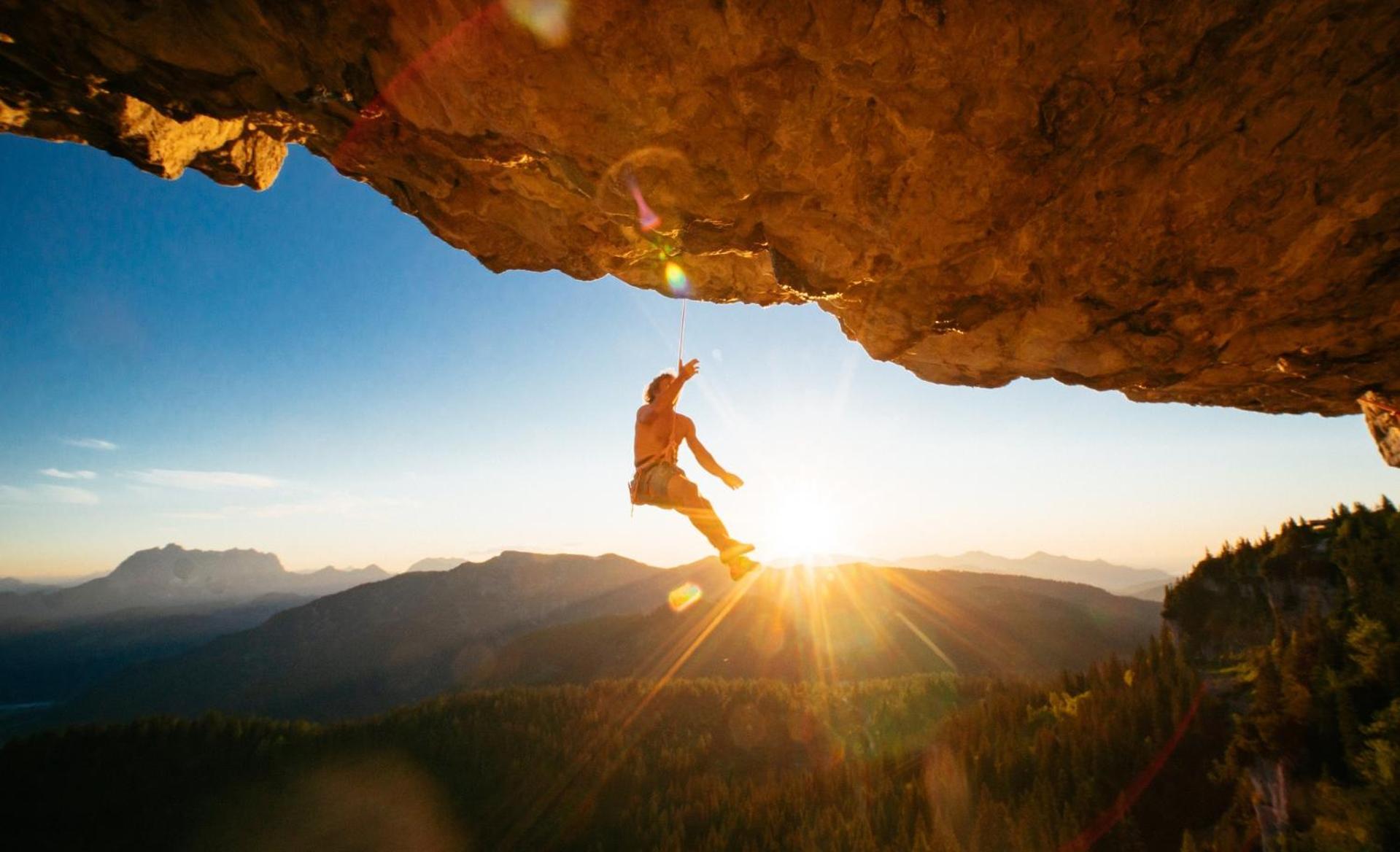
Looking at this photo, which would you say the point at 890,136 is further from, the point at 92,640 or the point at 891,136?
the point at 92,640

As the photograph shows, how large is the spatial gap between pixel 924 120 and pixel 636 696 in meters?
15.2

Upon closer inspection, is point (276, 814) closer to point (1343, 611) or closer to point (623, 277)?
point (623, 277)

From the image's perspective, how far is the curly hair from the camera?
238 inches

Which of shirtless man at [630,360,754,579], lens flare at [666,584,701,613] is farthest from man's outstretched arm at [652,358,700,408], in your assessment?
lens flare at [666,584,701,613]

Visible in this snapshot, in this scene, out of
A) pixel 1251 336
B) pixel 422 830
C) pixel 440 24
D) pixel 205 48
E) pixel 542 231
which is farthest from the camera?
pixel 422 830

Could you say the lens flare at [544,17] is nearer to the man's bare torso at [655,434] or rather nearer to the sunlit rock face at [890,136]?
the sunlit rock face at [890,136]

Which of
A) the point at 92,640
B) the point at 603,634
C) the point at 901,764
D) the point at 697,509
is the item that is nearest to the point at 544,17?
the point at 697,509

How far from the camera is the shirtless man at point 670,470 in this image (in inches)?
224

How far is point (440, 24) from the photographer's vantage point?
4.42 meters

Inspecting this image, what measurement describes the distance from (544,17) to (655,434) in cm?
389

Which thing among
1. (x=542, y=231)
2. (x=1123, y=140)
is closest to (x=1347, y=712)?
(x=1123, y=140)

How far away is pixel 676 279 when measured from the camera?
26.7 feet

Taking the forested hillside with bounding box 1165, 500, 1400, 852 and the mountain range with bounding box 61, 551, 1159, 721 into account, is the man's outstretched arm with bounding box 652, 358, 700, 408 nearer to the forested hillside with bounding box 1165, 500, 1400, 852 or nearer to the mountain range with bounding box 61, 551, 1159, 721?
the forested hillside with bounding box 1165, 500, 1400, 852

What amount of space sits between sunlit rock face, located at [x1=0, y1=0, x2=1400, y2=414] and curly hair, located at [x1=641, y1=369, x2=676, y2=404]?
5.65 ft
